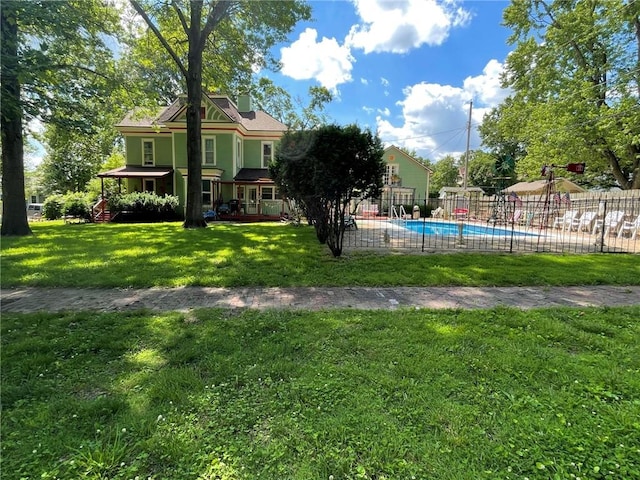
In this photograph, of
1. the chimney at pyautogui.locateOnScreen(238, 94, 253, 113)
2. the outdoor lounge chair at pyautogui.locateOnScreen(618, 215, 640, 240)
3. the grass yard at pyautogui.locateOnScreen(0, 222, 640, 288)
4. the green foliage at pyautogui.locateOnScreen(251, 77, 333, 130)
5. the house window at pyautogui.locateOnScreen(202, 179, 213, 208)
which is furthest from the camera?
the green foliage at pyautogui.locateOnScreen(251, 77, 333, 130)

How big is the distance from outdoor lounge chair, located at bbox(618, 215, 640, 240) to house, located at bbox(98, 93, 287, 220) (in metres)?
18.2

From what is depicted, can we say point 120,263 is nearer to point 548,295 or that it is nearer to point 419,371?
point 419,371

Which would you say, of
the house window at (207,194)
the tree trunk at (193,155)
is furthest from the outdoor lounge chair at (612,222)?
the house window at (207,194)

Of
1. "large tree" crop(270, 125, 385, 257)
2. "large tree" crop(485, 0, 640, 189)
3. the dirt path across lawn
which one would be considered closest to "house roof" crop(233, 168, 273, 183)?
"large tree" crop(270, 125, 385, 257)

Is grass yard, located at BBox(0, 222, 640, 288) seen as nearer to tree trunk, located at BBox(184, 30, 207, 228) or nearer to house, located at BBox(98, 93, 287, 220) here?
tree trunk, located at BBox(184, 30, 207, 228)

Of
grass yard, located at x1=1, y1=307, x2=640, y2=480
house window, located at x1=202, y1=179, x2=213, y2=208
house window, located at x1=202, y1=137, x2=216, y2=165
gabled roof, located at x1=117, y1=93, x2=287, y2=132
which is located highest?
gabled roof, located at x1=117, y1=93, x2=287, y2=132

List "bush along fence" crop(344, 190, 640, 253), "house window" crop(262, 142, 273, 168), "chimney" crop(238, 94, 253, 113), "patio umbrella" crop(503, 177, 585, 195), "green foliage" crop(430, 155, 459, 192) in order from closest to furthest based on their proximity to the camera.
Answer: "bush along fence" crop(344, 190, 640, 253) → "house window" crop(262, 142, 273, 168) → "patio umbrella" crop(503, 177, 585, 195) → "chimney" crop(238, 94, 253, 113) → "green foliage" crop(430, 155, 459, 192)

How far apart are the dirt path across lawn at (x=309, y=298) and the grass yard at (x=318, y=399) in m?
0.74

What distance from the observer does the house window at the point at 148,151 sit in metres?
23.5

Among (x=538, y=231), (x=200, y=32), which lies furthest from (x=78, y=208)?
(x=538, y=231)

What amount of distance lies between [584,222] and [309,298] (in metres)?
17.0

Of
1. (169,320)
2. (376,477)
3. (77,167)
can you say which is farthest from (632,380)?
(77,167)

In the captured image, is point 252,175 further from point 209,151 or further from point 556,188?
point 556,188

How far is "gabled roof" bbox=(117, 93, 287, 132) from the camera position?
21.8 metres
